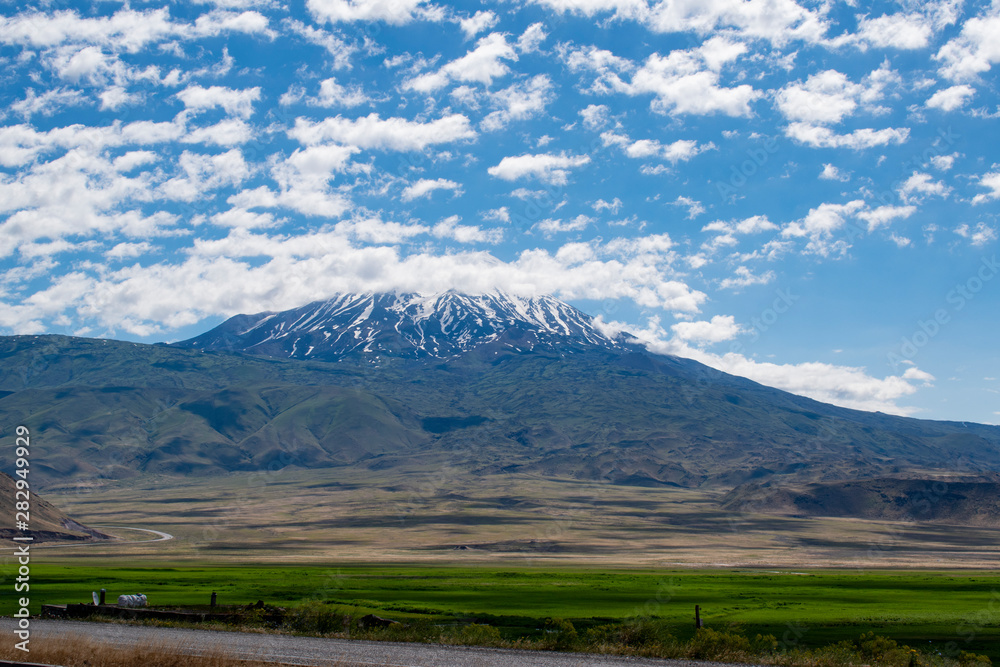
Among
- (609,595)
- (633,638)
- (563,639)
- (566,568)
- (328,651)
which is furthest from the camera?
(566,568)

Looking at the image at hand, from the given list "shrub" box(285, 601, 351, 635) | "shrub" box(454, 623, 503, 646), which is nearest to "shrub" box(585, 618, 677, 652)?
"shrub" box(454, 623, 503, 646)

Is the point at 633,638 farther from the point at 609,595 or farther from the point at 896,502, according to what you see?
the point at 896,502

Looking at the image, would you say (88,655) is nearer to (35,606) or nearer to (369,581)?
(35,606)

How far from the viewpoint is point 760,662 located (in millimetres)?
23984

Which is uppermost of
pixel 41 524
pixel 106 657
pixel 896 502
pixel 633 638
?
pixel 106 657

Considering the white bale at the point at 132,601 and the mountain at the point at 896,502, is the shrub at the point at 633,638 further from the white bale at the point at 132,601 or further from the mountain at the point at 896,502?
the mountain at the point at 896,502

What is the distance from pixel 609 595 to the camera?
5094 cm

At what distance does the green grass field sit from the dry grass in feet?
50.4

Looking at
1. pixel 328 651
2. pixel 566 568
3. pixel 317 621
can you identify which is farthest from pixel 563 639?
pixel 566 568

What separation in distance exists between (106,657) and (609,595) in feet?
126

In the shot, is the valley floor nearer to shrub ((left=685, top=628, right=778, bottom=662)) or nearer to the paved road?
shrub ((left=685, top=628, right=778, bottom=662))

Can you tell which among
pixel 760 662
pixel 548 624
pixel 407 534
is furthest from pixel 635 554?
pixel 760 662

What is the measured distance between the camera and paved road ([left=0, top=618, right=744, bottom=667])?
72.8 ft

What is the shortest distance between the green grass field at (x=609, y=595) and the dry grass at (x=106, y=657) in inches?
604
